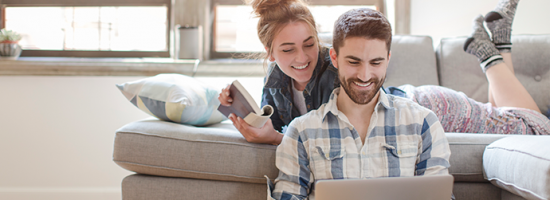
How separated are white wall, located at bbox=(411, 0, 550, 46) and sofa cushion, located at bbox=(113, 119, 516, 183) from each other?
53.4 inches

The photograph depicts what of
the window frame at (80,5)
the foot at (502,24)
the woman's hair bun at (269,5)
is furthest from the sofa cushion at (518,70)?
the window frame at (80,5)

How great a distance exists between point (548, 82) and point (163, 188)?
1.72 m

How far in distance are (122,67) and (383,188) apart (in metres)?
1.87

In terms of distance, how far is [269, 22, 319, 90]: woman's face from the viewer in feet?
3.78

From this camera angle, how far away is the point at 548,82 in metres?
1.65

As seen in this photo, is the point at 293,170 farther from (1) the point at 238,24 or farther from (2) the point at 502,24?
(1) the point at 238,24

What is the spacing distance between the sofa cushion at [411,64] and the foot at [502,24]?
30 cm

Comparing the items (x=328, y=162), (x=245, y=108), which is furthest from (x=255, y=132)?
(x=328, y=162)

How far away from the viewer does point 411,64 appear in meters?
1.77

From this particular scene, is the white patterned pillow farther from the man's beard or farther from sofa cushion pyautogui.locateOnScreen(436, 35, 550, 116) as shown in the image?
sofa cushion pyautogui.locateOnScreen(436, 35, 550, 116)

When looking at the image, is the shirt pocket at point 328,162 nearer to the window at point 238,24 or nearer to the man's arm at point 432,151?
the man's arm at point 432,151

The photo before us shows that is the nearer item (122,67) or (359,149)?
(359,149)

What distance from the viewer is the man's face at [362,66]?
88 centimetres

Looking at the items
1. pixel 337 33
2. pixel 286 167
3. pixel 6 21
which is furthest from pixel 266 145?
pixel 6 21
